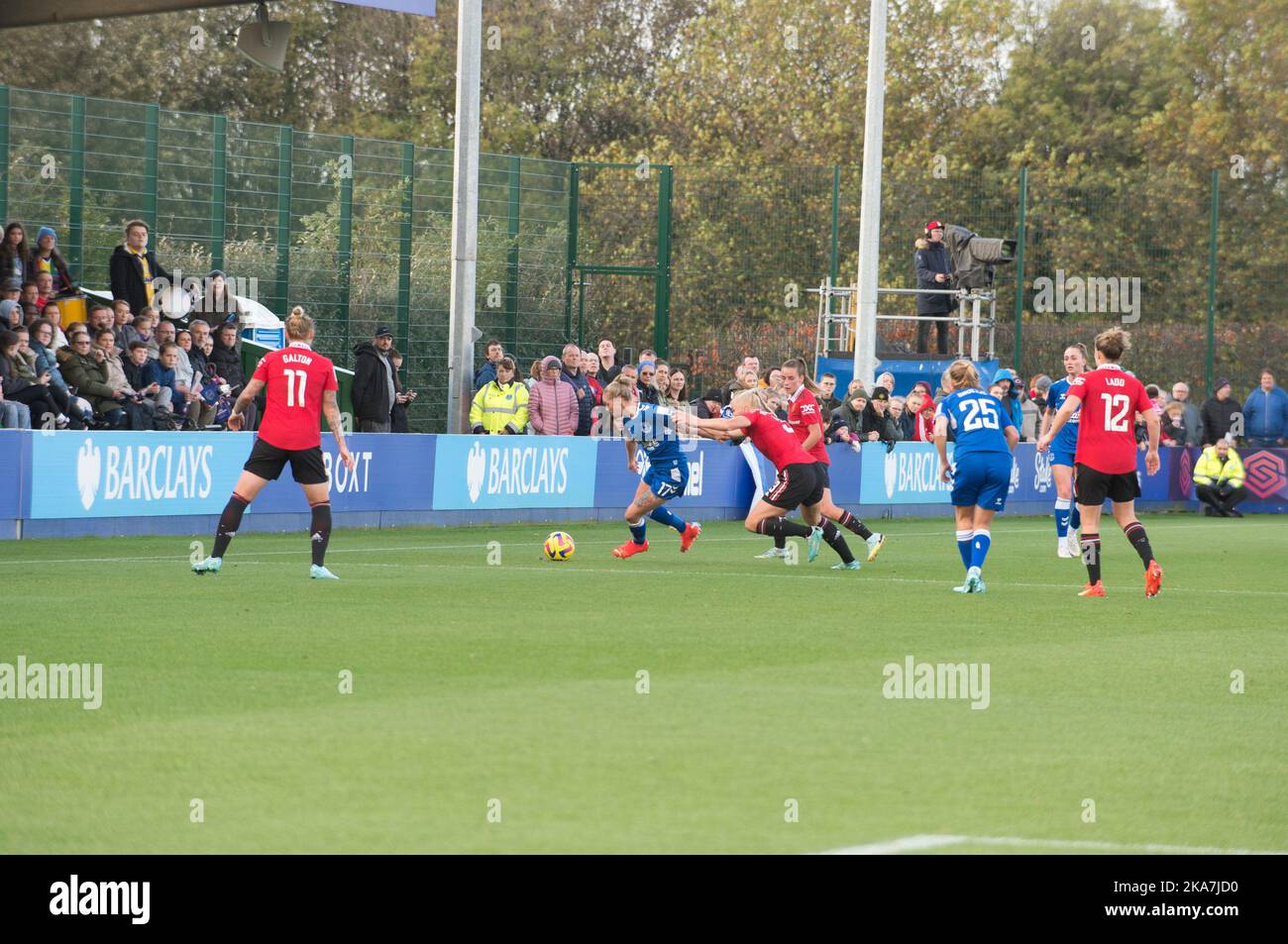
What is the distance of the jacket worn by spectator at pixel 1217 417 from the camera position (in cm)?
3553

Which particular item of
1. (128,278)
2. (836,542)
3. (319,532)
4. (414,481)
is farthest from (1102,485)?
(128,278)

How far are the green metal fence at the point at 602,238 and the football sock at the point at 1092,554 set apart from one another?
1384 cm

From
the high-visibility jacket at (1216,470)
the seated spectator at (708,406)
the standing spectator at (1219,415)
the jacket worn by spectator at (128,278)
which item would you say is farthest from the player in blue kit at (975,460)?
the standing spectator at (1219,415)

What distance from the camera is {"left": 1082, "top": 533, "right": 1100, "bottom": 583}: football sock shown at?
16.6 m

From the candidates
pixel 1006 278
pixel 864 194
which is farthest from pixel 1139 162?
pixel 864 194

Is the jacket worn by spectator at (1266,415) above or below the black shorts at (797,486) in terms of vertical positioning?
above

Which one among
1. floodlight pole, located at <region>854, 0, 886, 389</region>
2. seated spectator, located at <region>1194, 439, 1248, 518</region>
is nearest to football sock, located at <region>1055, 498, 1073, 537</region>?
floodlight pole, located at <region>854, 0, 886, 389</region>

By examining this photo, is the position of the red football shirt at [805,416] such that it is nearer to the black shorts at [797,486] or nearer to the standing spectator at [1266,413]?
the black shorts at [797,486]

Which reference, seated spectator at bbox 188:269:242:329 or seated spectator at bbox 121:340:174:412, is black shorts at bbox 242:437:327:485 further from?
seated spectator at bbox 188:269:242:329

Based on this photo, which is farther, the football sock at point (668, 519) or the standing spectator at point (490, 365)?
the standing spectator at point (490, 365)

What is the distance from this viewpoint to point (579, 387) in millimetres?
26875

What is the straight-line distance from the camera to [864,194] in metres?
31.5

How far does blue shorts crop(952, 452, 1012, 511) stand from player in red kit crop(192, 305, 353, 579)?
199 inches
